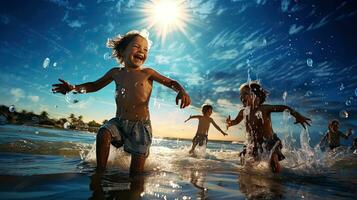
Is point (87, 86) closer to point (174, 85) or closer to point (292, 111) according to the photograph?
point (174, 85)

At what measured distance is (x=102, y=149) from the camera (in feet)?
14.5

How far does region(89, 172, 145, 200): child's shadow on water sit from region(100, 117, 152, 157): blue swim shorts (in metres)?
0.77

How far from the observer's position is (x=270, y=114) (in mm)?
7578

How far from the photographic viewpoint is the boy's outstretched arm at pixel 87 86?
502cm

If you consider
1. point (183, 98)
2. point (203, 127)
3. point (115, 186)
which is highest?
point (203, 127)

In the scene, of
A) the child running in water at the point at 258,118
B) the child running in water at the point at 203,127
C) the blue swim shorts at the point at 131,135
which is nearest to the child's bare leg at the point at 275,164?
the child running in water at the point at 258,118

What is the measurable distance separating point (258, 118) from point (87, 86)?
4.08 m

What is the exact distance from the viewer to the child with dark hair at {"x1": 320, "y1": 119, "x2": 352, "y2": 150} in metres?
15.1

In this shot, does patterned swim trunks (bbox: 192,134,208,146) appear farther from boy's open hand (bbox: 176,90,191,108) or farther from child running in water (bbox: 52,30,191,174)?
boy's open hand (bbox: 176,90,191,108)

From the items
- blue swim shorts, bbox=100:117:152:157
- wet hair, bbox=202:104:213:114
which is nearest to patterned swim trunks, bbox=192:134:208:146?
Answer: wet hair, bbox=202:104:213:114

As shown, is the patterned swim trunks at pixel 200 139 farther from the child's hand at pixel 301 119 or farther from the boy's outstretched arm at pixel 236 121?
the child's hand at pixel 301 119

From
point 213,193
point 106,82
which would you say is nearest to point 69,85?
point 106,82

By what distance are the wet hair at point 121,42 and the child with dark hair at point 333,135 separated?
12429 mm

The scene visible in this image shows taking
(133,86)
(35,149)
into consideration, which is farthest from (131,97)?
(35,149)
